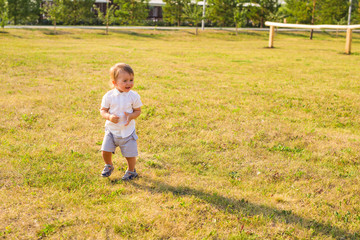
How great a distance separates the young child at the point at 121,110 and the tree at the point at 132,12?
39.0m

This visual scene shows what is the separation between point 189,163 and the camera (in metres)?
5.39

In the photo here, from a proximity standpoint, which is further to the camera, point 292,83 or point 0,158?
point 292,83

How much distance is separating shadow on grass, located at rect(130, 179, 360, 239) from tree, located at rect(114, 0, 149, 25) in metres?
39.3

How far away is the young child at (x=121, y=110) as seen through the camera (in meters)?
4.29

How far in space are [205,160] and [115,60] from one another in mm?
11850

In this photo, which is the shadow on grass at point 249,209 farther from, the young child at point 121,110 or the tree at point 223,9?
the tree at point 223,9

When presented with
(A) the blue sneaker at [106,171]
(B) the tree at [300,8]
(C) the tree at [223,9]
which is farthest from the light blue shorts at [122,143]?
(C) the tree at [223,9]

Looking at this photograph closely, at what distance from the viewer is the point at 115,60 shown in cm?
1630

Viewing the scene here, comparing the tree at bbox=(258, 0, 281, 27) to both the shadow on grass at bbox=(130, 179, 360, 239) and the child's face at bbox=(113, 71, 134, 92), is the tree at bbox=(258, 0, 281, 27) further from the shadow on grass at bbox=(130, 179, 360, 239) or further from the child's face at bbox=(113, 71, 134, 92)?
the shadow on grass at bbox=(130, 179, 360, 239)

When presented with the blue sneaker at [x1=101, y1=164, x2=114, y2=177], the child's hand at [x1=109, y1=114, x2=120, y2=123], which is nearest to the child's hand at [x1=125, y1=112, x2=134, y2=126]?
the child's hand at [x1=109, y1=114, x2=120, y2=123]

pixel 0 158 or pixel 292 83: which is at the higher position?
pixel 292 83

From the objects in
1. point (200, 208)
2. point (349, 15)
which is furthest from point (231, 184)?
point (349, 15)

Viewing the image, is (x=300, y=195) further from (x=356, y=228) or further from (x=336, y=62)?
(x=336, y=62)

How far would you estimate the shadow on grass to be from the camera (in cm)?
371
